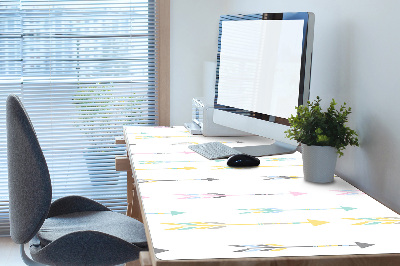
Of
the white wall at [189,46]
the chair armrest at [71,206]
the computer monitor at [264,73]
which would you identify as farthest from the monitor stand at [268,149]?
the white wall at [189,46]

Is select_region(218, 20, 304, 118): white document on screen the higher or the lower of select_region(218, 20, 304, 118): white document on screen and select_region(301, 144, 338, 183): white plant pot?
the higher

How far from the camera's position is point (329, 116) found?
72.6 inches

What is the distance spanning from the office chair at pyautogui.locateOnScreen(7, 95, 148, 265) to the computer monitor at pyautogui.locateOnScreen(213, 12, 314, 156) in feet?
2.04

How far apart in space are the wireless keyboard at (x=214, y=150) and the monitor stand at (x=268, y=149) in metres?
0.07

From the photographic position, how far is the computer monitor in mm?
2014

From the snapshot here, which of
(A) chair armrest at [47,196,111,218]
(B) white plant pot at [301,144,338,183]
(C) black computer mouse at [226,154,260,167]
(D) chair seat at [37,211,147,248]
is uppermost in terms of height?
(B) white plant pot at [301,144,338,183]

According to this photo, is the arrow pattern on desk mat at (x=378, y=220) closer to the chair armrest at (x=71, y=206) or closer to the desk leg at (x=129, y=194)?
the chair armrest at (x=71, y=206)

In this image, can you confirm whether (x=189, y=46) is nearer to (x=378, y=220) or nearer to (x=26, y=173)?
(x=26, y=173)

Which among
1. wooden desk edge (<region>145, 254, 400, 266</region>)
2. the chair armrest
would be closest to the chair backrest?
the chair armrest

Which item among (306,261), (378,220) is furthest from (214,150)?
(306,261)

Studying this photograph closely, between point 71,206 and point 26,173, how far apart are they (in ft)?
1.76

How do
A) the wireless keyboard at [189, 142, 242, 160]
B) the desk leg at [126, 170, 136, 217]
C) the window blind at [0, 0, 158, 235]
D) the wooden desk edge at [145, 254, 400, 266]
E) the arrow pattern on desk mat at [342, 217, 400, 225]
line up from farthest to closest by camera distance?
the window blind at [0, 0, 158, 235] → the desk leg at [126, 170, 136, 217] → the wireless keyboard at [189, 142, 242, 160] → the arrow pattern on desk mat at [342, 217, 400, 225] → the wooden desk edge at [145, 254, 400, 266]

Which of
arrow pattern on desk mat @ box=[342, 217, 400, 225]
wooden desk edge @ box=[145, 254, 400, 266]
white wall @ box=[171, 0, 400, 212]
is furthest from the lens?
white wall @ box=[171, 0, 400, 212]

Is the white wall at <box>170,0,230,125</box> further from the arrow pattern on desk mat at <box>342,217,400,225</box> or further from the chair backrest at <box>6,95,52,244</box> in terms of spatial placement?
the arrow pattern on desk mat at <box>342,217,400,225</box>
